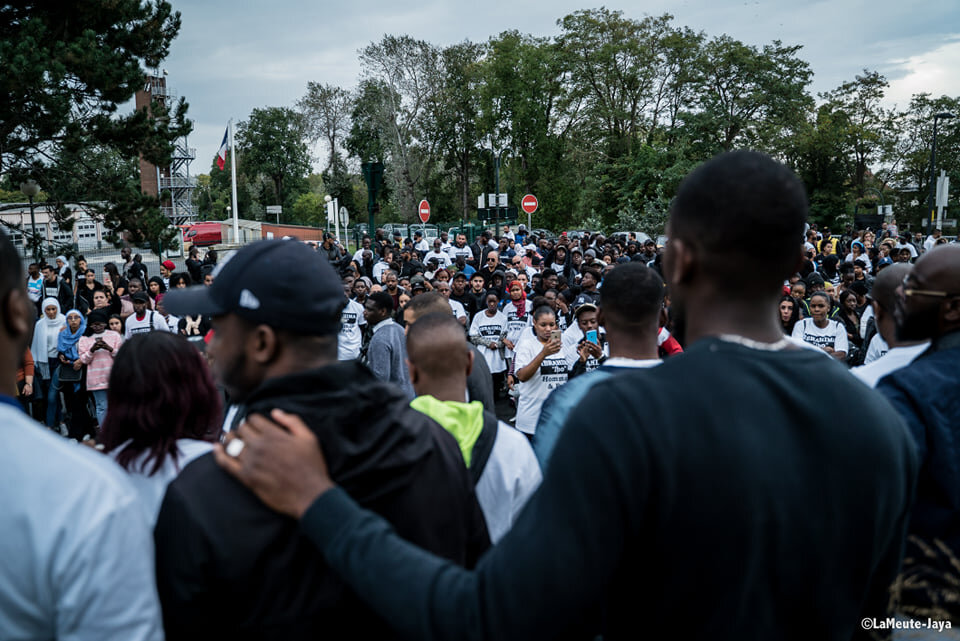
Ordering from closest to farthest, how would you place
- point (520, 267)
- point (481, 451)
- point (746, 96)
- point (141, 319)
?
point (481, 451) → point (141, 319) → point (520, 267) → point (746, 96)

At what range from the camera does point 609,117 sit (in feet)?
148

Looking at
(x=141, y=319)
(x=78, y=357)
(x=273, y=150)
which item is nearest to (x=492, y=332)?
(x=141, y=319)

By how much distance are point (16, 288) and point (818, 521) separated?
5.65 feet

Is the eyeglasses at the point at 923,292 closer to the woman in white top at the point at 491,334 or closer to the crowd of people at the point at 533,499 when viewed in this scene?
the crowd of people at the point at 533,499

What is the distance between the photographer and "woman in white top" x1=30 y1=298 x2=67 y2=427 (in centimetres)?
948

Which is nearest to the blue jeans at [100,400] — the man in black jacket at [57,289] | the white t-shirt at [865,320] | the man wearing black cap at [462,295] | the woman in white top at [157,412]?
the man wearing black cap at [462,295]

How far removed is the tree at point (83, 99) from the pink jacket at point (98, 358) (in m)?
6.32

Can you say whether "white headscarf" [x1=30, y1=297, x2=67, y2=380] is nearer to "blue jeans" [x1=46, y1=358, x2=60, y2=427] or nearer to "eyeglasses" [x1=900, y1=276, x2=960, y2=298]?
"blue jeans" [x1=46, y1=358, x2=60, y2=427]

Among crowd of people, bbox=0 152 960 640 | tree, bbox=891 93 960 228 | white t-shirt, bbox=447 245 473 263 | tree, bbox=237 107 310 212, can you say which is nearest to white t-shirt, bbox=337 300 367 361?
crowd of people, bbox=0 152 960 640

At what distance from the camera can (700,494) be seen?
124 cm

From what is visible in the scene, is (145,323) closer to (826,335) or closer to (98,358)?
(98,358)

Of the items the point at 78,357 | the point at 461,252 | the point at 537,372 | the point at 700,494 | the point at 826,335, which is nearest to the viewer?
the point at 700,494

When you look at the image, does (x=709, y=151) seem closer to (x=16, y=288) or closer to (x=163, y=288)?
(x=163, y=288)

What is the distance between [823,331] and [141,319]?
28.0 ft
